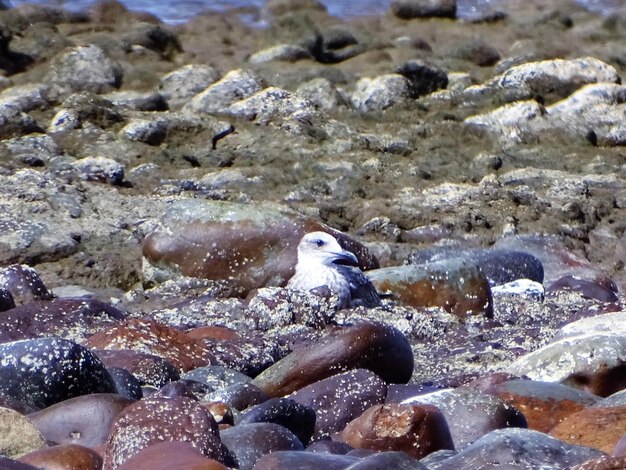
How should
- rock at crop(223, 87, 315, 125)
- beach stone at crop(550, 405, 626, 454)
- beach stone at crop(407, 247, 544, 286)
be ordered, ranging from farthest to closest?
rock at crop(223, 87, 315, 125)
beach stone at crop(407, 247, 544, 286)
beach stone at crop(550, 405, 626, 454)

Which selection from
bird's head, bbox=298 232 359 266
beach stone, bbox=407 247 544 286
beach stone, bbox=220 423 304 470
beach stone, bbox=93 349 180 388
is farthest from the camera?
beach stone, bbox=407 247 544 286

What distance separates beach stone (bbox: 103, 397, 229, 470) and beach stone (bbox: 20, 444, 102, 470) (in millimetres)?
46

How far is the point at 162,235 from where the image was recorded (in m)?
7.38

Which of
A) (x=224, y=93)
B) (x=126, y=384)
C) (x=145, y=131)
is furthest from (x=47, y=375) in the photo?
(x=224, y=93)

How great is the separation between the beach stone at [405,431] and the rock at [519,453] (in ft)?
1.05

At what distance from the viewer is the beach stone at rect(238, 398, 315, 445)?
12.6 ft

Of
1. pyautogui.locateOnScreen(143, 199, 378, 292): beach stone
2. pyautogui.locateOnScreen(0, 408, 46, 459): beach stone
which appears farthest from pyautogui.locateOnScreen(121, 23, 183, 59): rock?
pyautogui.locateOnScreen(0, 408, 46, 459): beach stone

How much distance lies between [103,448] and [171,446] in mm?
540

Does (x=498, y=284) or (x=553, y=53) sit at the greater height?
(x=498, y=284)

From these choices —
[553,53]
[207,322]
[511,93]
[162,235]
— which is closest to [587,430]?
[207,322]

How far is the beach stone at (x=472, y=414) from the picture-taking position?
3.83 m

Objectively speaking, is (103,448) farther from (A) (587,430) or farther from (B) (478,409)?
(A) (587,430)

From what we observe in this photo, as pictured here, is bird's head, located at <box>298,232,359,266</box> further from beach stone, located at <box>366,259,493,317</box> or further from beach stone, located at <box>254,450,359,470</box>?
beach stone, located at <box>254,450,359,470</box>

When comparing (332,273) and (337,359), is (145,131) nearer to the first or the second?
(332,273)
